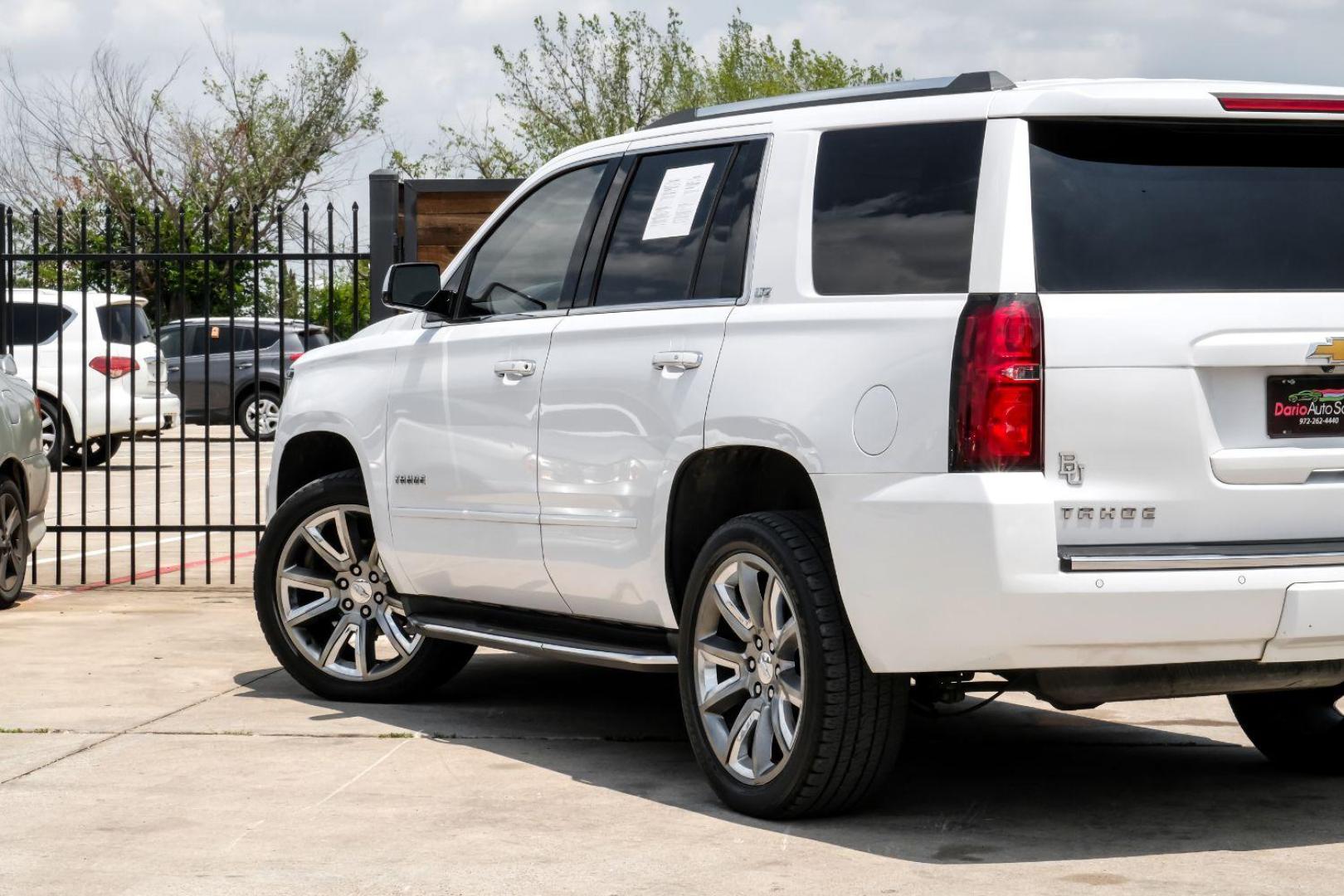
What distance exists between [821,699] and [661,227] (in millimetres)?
1669

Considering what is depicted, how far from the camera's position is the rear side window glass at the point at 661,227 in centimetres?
563

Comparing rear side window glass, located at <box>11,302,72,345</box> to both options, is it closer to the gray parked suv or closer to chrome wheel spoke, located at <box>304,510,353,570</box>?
the gray parked suv

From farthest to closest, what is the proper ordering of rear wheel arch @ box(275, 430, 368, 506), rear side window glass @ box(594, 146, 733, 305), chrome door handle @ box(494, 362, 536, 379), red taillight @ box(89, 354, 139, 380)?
1. red taillight @ box(89, 354, 139, 380)
2. rear wheel arch @ box(275, 430, 368, 506)
3. chrome door handle @ box(494, 362, 536, 379)
4. rear side window glass @ box(594, 146, 733, 305)

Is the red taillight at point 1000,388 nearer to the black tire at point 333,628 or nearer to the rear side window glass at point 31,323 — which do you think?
the black tire at point 333,628

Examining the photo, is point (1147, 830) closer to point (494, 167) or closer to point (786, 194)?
point (786, 194)

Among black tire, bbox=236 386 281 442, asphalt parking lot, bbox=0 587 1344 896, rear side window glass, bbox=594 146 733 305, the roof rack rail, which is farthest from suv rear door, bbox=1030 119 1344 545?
black tire, bbox=236 386 281 442

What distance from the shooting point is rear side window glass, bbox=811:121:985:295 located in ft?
15.6

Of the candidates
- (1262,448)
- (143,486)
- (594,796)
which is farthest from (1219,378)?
(143,486)

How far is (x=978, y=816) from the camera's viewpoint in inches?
206

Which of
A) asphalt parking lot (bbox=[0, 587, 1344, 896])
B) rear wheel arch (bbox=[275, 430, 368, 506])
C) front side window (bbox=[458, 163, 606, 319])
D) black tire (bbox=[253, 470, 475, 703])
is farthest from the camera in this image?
rear wheel arch (bbox=[275, 430, 368, 506])

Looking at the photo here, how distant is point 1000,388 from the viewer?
14.8 feet

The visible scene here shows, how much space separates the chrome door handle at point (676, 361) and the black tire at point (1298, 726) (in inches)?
79.5

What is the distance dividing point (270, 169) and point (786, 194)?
132 feet

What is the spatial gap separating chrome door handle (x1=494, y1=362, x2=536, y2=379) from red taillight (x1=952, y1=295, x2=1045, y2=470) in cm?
188
